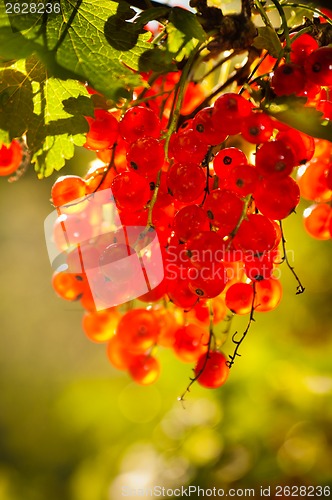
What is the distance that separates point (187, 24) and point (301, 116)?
0.46ft

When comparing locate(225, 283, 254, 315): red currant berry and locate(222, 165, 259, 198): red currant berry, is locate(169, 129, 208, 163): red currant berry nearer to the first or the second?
locate(222, 165, 259, 198): red currant berry

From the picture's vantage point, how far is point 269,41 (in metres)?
0.63

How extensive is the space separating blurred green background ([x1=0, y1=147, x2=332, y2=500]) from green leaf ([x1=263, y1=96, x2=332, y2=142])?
27.8 inches

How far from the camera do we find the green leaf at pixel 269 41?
626mm

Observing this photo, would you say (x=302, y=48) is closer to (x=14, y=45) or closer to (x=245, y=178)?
(x=245, y=178)

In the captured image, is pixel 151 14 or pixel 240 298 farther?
pixel 240 298

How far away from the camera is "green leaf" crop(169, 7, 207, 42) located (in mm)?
581

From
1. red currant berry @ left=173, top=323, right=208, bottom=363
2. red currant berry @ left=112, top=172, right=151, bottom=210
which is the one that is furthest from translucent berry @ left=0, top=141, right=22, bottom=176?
red currant berry @ left=173, top=323, right=208, bottom=363

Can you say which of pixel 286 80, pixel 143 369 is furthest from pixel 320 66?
pixel 143 369

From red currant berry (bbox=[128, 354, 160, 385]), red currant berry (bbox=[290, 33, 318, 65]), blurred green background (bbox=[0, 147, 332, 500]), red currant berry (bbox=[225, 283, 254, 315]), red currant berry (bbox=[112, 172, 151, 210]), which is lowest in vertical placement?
blurred green background (bbox=[0, 147, 332, 500])

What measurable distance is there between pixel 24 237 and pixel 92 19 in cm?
222

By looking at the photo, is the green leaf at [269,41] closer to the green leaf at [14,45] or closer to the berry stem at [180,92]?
the berry stem at [180,92]

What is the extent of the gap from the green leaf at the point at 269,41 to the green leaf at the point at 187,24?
0.08m

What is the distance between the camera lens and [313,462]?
1272 mm
